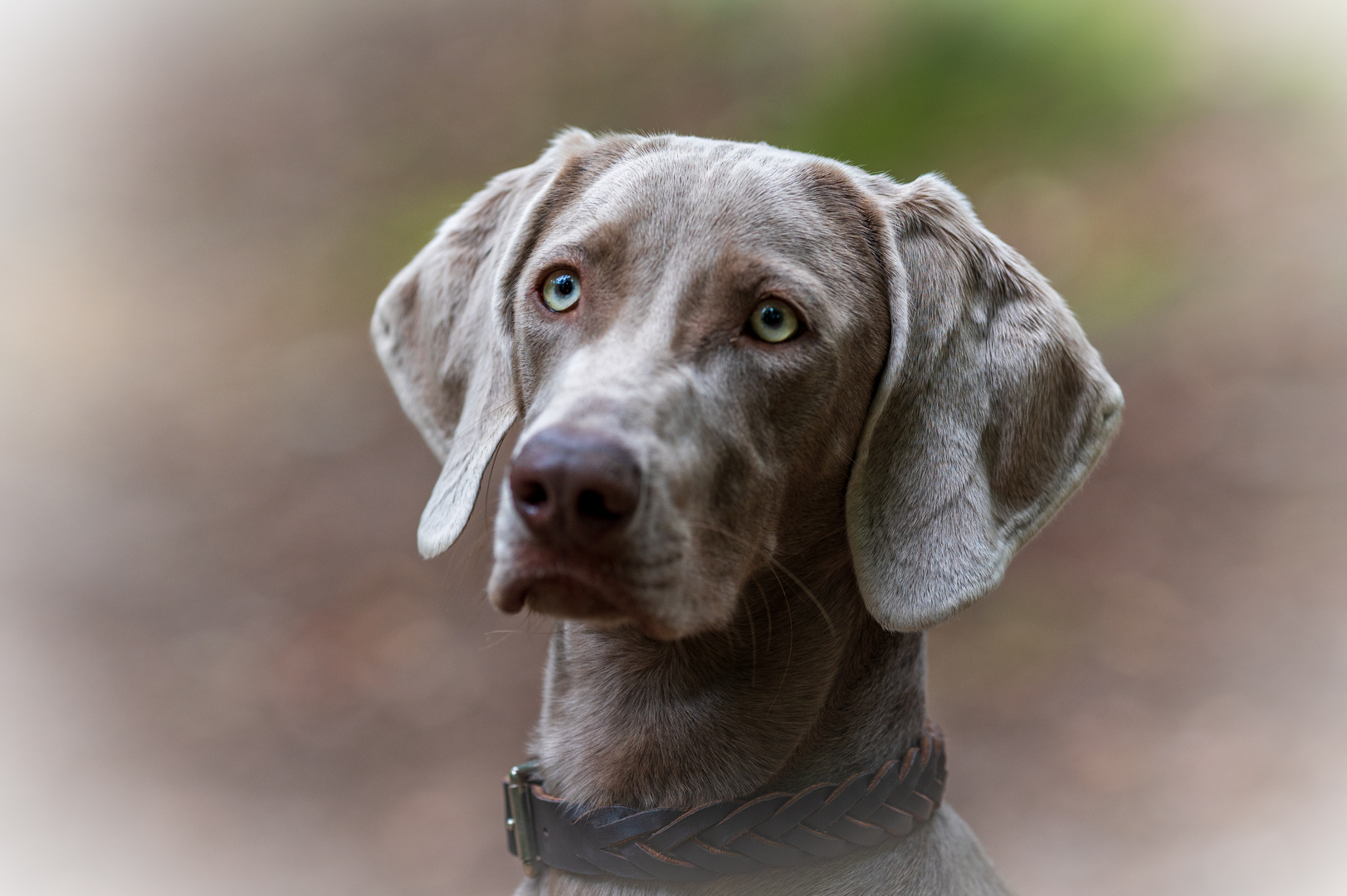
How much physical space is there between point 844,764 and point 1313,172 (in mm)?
7391

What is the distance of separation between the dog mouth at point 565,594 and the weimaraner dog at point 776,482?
0.01 meters

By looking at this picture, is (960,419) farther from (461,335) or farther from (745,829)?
(461,335)

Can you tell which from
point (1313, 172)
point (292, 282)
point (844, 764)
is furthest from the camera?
point (292, 282)

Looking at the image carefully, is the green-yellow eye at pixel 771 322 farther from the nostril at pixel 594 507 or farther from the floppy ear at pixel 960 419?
the nostril at pixel 594 507

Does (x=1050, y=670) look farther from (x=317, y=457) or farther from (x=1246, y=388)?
(x=317, y=457)

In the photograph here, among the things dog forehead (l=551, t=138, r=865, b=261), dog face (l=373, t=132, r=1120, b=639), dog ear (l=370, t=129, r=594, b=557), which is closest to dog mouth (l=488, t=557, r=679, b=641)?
dog face (l=373, t=132, r=1120, b=639)

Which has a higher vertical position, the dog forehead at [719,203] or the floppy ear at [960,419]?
the dog forehead at [719,203]

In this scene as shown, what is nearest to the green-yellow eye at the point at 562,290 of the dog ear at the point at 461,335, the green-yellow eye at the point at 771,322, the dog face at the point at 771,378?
the dog face at the point at 771,378

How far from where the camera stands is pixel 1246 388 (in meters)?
8.00

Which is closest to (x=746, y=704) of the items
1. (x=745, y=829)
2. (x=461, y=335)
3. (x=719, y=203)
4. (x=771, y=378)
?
(x=745, y=829)

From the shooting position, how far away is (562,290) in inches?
99.5

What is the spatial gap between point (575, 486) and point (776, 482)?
0.60 metres

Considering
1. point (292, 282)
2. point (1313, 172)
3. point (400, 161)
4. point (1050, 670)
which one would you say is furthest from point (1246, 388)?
point (292, 282)

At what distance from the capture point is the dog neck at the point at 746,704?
2.44 m
